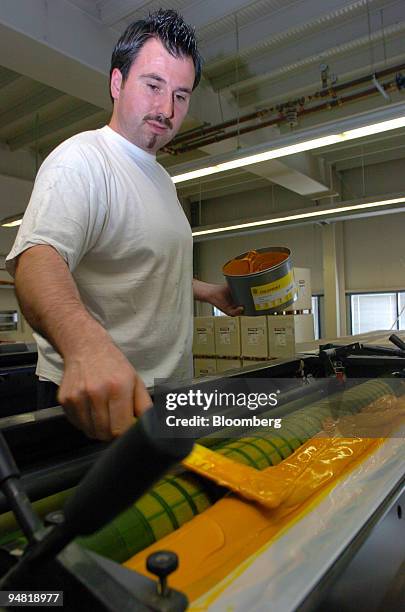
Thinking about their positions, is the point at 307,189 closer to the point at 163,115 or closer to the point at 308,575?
the point at 163,115

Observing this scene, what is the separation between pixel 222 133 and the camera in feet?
12.4

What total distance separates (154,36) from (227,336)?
344 cm

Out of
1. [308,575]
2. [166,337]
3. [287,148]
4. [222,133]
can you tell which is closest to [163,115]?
[166,337]

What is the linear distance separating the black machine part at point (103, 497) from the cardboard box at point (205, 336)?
409 cm

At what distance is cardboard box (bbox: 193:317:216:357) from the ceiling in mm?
1583

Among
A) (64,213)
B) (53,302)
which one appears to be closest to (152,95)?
(64,213)

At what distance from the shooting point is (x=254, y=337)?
414 cm

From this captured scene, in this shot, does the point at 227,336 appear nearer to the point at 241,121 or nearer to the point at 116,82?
the point at 241,121

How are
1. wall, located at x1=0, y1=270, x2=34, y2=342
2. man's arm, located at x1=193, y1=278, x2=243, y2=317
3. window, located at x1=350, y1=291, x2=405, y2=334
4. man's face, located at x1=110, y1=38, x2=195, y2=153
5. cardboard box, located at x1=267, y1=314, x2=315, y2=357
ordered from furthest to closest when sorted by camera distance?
window, located at x1=350, y1=291, x2=405, y2=334 → wall, located at x1=0, y1=270, x2=34, y2=342 → cardboard box, located at x1=267, y1=314, x2=315, y2=357 → man's arm, located at x1=193, y1=278, x2=243, y2=317 → man's face, located at x1=110, y1=38, x2=195, y2=153

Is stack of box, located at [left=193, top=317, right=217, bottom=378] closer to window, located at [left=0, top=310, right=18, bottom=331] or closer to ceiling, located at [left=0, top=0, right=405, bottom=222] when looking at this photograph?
ceiling, located at [left=0, top=0, right=405, bottom=222]

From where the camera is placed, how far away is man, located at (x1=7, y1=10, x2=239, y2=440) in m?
0.72

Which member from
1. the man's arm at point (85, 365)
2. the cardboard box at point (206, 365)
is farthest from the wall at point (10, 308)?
the man's arm at point (85, 365)

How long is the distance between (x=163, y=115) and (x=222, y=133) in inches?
115

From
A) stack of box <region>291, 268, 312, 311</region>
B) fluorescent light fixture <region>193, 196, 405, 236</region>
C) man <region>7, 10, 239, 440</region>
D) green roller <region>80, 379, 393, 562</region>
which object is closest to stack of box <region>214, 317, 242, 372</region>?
stack of box <region>291, 268, 312, 311</region>
